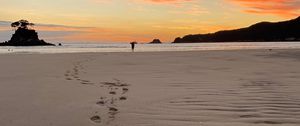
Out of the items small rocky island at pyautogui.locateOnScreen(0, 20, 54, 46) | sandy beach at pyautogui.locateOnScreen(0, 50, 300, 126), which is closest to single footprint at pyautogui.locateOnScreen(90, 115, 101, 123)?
sandy beach at pyautogui.locateOnScreen(0, 50, 300, 126)

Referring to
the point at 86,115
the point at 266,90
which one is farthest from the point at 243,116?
the point at 266,90

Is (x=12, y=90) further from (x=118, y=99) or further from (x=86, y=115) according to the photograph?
(x=86, y=115)

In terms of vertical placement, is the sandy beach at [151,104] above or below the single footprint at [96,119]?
below

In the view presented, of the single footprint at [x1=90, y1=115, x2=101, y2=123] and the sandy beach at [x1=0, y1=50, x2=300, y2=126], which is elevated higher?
the single footprint at [x1=90, y1=115, x2=101, y2=123]

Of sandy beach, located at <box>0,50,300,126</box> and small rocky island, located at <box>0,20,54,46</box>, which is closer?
sandy beach, located at <box>0,50,300,126</box>

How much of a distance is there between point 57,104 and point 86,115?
1.08 metres

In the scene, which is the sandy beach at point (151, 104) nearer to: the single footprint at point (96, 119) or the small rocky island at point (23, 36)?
the single footprint at point (96, 119)

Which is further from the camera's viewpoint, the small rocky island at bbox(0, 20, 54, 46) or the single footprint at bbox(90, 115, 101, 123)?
the small rocky island at bbox(0, 20, 54, 46)

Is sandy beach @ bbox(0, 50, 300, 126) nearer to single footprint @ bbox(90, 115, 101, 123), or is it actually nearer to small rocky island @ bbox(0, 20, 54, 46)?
single footprint @ bbox(90, 115, 101, 123)

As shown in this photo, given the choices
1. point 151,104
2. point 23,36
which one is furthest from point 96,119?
point 23,36

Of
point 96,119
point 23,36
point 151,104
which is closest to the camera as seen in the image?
point 96,119

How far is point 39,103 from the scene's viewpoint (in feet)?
20.6

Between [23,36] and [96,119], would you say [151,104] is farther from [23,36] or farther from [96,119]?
[23,36]

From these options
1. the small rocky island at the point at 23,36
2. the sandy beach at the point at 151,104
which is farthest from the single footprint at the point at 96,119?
the small rocky island at the point at 23,36
